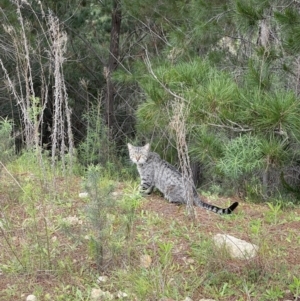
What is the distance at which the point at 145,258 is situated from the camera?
3.98 metres

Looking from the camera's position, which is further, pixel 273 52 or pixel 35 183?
pixel 273 52

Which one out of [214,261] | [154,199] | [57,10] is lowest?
[154,199]

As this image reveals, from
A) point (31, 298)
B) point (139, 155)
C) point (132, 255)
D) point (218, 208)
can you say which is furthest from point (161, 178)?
point (31, 298)

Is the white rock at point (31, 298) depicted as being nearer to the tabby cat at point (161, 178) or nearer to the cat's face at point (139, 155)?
the tabby cat at point (161, 178)

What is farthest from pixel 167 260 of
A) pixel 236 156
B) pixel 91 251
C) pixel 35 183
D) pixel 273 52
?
pixel 273 52

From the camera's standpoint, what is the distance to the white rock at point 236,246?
155 inches

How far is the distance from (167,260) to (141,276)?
0.25 meters

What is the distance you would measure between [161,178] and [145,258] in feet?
6.09

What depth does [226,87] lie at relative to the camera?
477 centimetres

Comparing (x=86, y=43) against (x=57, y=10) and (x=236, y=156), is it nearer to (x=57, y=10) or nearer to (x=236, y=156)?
(x=57, y=10)

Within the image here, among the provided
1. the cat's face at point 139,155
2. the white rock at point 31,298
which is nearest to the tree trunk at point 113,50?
the cat's face at point 139,155

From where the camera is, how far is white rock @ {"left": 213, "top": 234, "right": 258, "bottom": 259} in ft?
12.9

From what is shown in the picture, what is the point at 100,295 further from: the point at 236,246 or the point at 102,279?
the point at 236,246

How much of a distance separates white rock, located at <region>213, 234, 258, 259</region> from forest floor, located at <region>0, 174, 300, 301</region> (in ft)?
0.20
